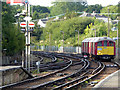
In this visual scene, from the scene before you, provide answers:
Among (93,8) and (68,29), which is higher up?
(93,8)

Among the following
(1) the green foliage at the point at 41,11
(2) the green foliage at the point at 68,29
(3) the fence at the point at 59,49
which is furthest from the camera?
(1) the green foliage at the point at 41,11

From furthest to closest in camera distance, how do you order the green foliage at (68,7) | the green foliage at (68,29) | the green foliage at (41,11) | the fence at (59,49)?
the green foliage at (41,11), the green foliage at (68,7), the green foliage at (68,29), the fence at (59,49)

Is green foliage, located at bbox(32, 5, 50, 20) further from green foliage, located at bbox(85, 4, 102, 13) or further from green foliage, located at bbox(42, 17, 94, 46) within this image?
green foliage, located at bbox(42, 17, 94, 46)

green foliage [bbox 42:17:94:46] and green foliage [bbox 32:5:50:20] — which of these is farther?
green foliage [bbox 32:5:50:20]

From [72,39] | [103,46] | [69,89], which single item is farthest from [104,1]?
[72,39]

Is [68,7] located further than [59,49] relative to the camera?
Yes

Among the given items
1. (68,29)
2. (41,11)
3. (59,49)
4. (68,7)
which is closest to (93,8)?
(68,7)

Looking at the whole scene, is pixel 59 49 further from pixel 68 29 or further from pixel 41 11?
pixel 41 11

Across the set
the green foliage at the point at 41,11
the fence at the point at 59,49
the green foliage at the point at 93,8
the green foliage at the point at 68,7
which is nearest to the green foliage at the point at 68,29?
the fence at the point at 59,49

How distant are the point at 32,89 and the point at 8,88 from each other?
1.34 meters

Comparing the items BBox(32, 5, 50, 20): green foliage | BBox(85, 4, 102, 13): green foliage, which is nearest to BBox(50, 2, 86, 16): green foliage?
BBox(85, 4, 102, 13): green foliage

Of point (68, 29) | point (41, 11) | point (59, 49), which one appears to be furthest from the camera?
point (41, 11)

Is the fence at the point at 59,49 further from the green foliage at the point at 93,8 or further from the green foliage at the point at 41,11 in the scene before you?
the green foliage at the point at 41,11

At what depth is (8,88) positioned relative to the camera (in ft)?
42.4
